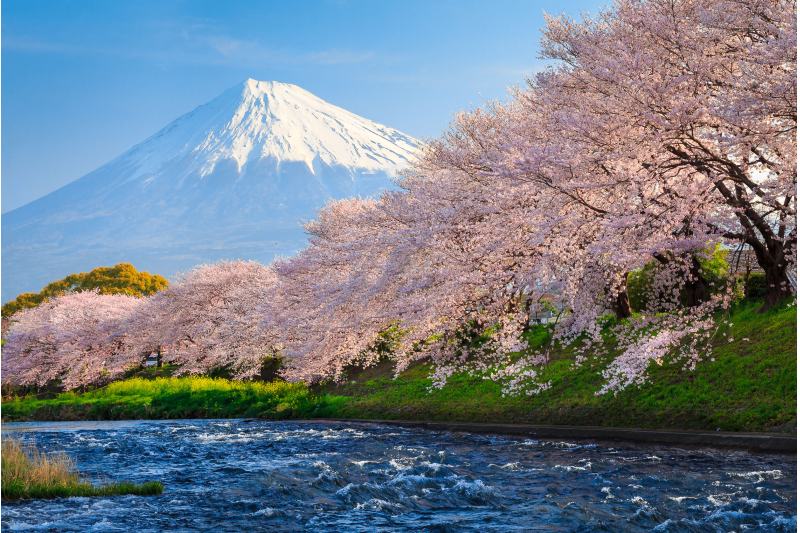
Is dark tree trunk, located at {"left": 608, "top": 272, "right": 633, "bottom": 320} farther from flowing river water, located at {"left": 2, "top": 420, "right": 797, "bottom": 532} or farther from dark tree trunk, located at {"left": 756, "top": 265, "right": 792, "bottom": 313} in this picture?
flowing river water, located at {"left": 2, "top": 420, "right": 797, "bottom": 532}

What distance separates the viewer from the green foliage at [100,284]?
221 feet

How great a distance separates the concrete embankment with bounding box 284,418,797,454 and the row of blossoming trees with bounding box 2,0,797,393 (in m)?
1.13

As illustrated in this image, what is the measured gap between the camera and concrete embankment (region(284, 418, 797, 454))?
1015 cm

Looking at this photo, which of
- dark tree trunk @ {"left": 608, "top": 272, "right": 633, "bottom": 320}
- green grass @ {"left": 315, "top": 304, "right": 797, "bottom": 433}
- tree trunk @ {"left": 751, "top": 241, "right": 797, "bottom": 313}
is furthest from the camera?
dark tree trunk @ {"left": 608, "top": 272, "right": 633, "bottom": 320}

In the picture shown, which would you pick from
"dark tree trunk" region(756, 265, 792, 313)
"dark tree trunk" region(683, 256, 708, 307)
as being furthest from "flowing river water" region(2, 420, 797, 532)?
"dark tree trunk" region(683, 256, 708, 307)

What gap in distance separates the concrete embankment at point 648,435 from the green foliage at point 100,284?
199 ft

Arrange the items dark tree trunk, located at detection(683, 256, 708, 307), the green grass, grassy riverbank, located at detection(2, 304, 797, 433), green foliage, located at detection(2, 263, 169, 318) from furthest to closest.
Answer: green foliage, located at detection(2, 263, 169, 318) → dark tree trunk, located at detection(683, 256, 708, 307) → grassy riverbank, located at detection(2, 304, 797, 433) → the green grass

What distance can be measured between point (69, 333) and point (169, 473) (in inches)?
1287

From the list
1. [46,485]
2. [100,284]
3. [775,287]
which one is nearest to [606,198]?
[775,287]

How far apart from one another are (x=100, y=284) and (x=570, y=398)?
65.1 m

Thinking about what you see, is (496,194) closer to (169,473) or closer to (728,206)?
(728,206)

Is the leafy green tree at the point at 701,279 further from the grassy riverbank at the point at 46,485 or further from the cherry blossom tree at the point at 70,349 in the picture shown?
the cherry blossom tree at the point at 70,349

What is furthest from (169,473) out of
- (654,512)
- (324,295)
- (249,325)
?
(249,325)

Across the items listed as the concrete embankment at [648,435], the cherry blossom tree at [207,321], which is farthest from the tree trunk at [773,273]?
the cherry blossom tree at [207,321]
